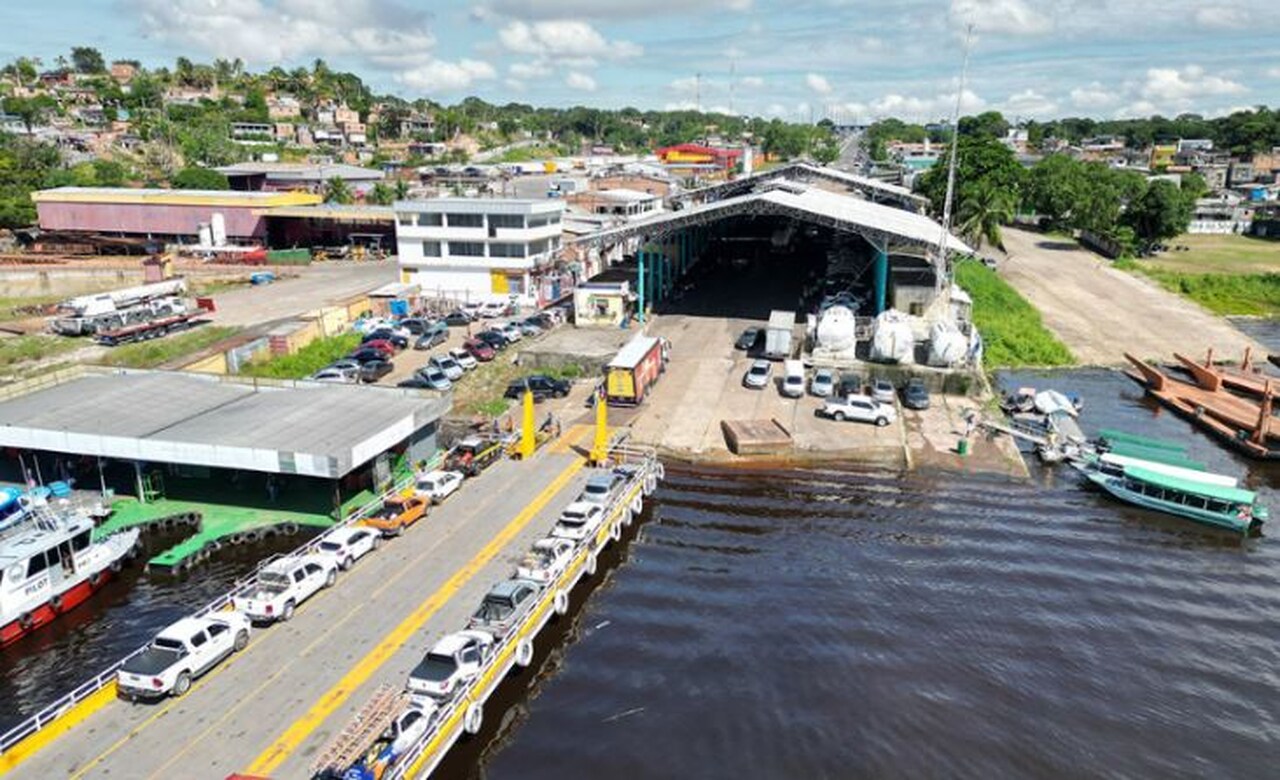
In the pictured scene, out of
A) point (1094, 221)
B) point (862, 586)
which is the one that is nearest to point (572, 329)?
point (862, 586)

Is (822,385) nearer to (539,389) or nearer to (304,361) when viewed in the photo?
(539,389)

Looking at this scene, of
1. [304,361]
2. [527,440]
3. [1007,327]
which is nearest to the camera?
[527,440]

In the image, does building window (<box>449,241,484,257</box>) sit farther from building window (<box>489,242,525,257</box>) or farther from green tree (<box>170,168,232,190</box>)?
green tree (<box>170,168,232,190</box>)

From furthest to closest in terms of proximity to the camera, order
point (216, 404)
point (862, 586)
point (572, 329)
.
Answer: point (572, 329)
point (216, 404)
point (862, 586)

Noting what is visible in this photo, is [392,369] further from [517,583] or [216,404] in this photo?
[517,583]

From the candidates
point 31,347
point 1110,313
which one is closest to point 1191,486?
point 1110,313

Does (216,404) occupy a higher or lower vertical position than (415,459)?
higher
